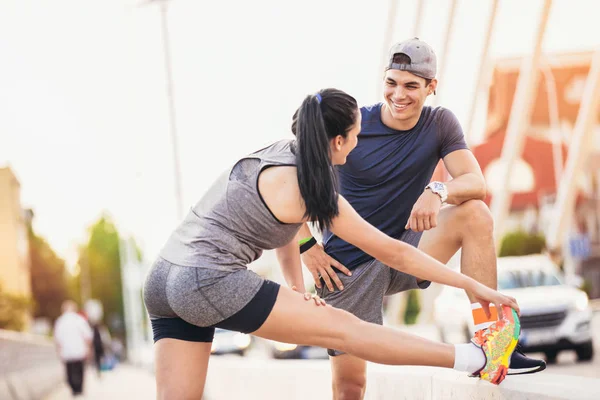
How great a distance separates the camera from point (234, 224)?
14.5 ft

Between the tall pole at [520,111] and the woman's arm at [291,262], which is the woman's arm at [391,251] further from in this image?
the tall pole at [520,111]

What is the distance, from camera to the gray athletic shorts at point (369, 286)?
226 inches

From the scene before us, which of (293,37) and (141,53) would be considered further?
(141,53)

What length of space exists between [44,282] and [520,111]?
67.2 metres

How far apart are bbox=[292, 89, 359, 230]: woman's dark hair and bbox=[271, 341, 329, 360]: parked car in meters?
16.1

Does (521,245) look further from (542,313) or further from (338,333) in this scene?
(338,333)

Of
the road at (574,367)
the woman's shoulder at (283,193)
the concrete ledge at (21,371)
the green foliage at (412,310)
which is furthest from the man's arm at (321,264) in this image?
the green foliage at (412,310)

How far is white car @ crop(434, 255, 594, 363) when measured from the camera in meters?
14.9

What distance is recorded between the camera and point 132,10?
29.1m

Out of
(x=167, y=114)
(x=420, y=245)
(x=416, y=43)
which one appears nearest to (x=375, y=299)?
(x=420, y=245)

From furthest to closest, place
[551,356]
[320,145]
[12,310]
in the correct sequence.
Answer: [12,310] < [551,356] < [320,145]

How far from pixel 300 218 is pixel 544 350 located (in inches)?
451

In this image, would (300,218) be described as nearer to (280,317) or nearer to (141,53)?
(280,317)

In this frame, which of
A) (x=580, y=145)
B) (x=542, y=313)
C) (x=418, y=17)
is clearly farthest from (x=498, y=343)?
(x=580, y=145)
